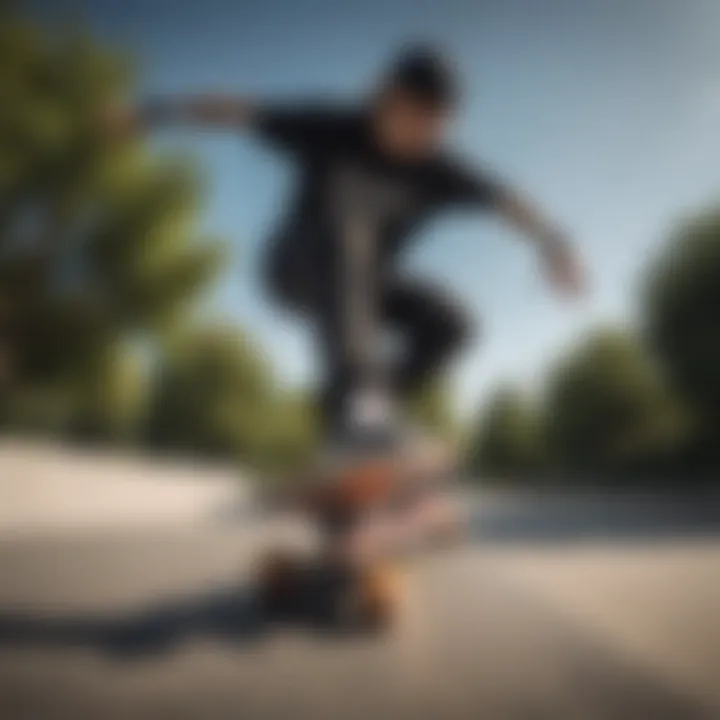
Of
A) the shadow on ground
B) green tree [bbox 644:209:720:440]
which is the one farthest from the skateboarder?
the shadow on ground

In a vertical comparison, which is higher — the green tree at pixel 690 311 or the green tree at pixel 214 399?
the green tree at pixel 690 311

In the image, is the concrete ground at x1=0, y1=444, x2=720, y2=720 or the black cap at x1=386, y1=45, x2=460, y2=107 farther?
the black cap at x1=386, y1=45, x2=460, y2=107

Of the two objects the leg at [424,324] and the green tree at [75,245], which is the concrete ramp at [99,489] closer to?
the green tree at [75,245]

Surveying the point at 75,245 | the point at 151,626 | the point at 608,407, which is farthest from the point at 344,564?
the point at 75,245

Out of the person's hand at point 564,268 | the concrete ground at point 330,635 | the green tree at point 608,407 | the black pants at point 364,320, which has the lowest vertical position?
the concrete ground at point 330,635

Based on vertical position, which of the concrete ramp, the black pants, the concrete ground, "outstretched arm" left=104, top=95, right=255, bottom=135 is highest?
"outstretched arm" left=104, top=95, right=255, bottom=135

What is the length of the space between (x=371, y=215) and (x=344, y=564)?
446 millimetres

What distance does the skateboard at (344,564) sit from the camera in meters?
0.77

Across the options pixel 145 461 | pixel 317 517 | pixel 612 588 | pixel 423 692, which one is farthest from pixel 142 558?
pixel 612 588

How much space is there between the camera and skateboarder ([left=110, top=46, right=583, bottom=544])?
810 mm

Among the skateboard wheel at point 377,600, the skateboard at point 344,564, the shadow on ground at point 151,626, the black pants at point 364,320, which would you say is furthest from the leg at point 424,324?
the shadow on ground at point 151,626

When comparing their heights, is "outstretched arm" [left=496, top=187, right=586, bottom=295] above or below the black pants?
above

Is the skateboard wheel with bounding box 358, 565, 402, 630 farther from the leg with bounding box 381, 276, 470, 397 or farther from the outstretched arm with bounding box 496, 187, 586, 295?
the outstretched arm with bounding box 496, 187, 586, 295

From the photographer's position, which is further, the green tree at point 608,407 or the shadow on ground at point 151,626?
the green tree at point 608,407
